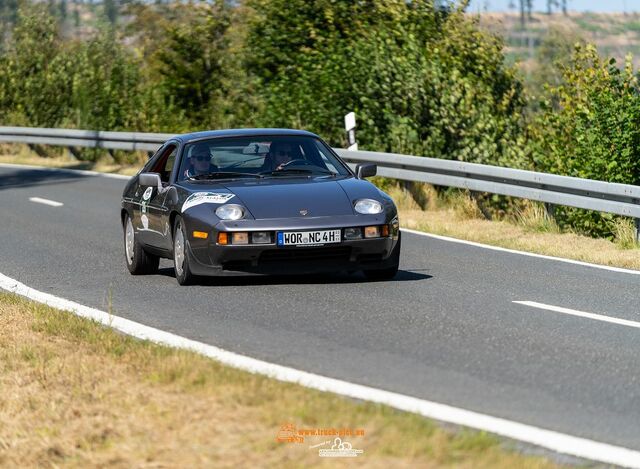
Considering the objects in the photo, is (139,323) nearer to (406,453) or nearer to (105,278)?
(105,278)

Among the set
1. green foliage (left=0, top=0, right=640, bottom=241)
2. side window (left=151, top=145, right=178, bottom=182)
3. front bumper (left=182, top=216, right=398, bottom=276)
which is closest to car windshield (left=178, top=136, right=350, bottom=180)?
side window (left=151, top=145, right=178, bottom=182)

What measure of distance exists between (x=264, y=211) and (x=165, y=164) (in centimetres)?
215

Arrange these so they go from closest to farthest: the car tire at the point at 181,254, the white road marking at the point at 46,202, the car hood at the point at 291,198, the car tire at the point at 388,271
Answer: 1. the car hood at the point at 291,198
2. the car tire at the point at 181,254
3. the car tire at the point at 388,271
4. the white road marking at the point at 46,202

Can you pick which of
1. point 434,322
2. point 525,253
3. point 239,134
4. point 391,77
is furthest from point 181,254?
point 391,77

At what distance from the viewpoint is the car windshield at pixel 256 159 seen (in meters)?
11.3

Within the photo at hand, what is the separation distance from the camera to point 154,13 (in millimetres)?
60750

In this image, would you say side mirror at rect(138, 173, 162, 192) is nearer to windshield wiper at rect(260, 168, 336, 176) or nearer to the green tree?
windshield wiper at rect(260, 168, 336, 176)

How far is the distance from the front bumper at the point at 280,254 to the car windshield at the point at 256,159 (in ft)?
3.43

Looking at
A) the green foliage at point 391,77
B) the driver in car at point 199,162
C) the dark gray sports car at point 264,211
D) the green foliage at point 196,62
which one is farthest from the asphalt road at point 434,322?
the green foliage at point 196,62

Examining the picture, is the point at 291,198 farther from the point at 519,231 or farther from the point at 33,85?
the point at 33,85

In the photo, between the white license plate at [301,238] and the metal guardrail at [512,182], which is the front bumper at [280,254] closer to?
the white license plate at [301,238]

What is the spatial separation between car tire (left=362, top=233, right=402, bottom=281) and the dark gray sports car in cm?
1

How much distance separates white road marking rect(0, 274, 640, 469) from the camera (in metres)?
5.35

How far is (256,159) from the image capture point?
11430 millimetres
